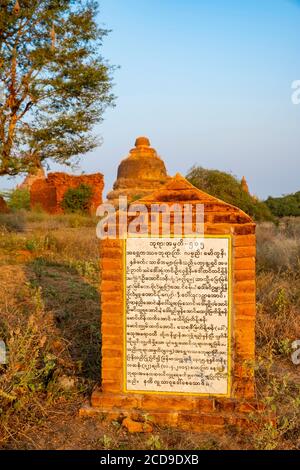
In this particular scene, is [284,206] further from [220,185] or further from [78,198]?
[78,198]

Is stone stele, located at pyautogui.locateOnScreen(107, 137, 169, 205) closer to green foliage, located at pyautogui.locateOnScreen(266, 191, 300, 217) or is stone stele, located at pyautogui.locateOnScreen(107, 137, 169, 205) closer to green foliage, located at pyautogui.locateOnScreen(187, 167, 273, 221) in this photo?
green foliage, located at pyautogui.locateOnScreen(266, 191, 300, 217)

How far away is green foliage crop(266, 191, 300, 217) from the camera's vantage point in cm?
2244

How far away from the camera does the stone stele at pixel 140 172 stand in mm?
29984

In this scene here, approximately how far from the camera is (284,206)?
74.2ft

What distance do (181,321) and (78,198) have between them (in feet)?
78.3

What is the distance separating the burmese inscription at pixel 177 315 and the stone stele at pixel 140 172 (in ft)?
85.2

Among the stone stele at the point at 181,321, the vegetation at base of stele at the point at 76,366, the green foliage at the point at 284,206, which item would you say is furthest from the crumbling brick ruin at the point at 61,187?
the stone stele at the point at 181,321

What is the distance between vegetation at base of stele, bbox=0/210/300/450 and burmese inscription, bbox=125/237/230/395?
31 centimetres

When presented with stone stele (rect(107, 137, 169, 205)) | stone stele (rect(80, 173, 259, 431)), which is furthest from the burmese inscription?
stone stele (rect(107, 137, 169, 205))

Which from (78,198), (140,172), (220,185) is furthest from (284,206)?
(78,198)

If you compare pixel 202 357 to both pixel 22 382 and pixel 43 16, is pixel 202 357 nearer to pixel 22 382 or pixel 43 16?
pixel 22 382

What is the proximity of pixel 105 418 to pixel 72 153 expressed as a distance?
29.7 feet

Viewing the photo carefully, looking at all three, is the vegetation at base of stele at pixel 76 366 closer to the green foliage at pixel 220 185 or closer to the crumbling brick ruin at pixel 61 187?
the green foliage at pixel 220 185
